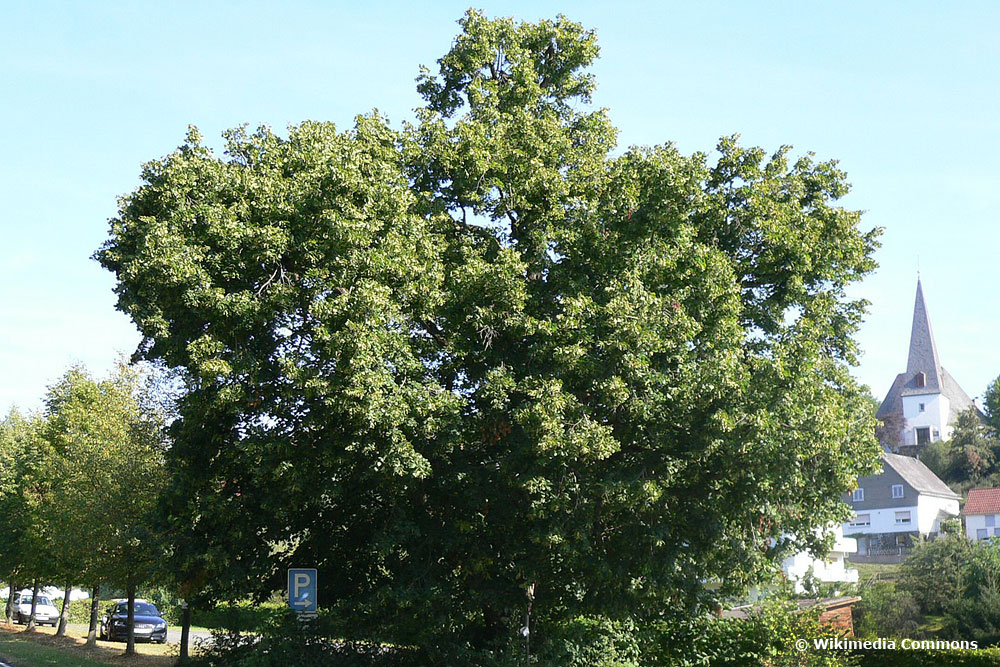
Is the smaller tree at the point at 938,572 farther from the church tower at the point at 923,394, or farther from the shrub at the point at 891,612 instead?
the church tower at the point at 923,394

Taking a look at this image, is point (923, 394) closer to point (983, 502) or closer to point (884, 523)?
point (884, 523)

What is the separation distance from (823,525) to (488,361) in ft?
25.7

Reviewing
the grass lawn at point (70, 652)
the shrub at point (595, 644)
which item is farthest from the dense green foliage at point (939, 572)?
the grass lawn at point (70, 652)

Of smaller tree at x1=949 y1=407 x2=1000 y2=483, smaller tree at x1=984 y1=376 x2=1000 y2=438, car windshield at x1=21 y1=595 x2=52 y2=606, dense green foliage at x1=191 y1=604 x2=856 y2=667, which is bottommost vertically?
car windshield at x1=21 y1=595 x2=52 y2=606

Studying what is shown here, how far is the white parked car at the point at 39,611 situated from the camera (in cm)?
5069

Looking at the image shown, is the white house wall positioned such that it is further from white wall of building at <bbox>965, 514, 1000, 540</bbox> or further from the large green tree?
the large green tree

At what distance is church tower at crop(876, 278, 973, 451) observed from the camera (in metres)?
120

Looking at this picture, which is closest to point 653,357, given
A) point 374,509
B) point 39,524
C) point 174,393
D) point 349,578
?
point 374,509

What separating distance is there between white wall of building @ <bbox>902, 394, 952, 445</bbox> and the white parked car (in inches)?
3933

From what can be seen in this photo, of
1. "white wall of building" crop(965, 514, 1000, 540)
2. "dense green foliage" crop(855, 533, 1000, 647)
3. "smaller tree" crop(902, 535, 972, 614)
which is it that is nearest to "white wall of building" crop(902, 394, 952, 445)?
"white wall of building" crop(965, 514, 1000, 540)

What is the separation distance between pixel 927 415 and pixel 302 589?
11631cm

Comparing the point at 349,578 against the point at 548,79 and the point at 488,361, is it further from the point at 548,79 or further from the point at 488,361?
the point at 548,79

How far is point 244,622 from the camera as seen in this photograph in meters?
22.2

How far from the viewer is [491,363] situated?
62.3 feet
